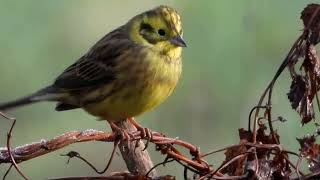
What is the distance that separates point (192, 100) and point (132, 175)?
3.34m

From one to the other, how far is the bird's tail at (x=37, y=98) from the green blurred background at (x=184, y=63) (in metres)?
1.55

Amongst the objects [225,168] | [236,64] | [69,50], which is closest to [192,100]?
[236,64]

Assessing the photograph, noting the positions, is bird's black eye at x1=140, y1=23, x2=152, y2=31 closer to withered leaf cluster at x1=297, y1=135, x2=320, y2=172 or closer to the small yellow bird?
the small yellow bird

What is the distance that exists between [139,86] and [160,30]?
0.27 meters

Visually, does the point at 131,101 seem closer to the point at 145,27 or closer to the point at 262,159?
the point at 145,27

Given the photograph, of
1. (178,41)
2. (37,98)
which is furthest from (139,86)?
(37,98)

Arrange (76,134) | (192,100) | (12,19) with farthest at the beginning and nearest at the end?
(12,19), (192,100), (76,134)

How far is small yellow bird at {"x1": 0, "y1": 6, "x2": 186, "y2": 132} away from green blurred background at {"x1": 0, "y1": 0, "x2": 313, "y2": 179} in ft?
4.79

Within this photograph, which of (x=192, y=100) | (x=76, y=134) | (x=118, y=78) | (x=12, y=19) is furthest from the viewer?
(x=12, y=19)

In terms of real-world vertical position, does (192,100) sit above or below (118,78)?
below

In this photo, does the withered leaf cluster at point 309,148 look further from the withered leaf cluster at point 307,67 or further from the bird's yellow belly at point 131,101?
the bird's yellow belly at point 131,101

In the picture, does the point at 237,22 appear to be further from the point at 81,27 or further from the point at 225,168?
the point at 225,168

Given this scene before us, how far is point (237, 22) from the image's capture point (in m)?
7.38

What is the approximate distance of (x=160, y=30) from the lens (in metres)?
4.98
